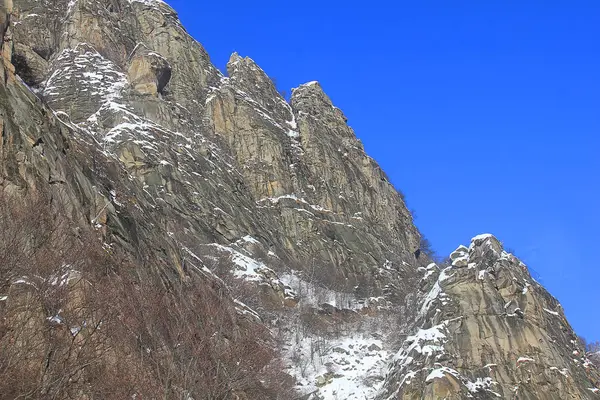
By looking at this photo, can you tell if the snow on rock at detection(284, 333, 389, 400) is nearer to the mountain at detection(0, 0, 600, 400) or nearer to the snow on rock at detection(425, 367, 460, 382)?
the mountain at detection(0, 0, 600, 400)

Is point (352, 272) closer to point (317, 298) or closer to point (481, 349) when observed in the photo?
point (317, 298)

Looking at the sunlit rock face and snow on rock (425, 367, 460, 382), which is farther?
the sunlit rock face

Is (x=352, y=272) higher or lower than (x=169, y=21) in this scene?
lower

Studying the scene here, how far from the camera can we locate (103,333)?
1647 centimetres

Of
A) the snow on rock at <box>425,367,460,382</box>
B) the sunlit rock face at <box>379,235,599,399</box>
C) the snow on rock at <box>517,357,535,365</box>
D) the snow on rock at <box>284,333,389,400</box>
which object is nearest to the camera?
the snow on rock at <box>425,367,460,382</box>

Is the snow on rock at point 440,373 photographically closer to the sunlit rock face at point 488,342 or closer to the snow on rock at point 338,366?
the sunlit rock face at point 488,342

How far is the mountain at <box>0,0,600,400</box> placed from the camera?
17.2 metres

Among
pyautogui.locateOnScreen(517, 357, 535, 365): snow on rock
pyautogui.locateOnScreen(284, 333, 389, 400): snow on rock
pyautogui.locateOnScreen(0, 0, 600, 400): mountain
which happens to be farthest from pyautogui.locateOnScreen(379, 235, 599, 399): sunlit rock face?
pyautogui.locateOnScreen(284, 333, 389, 400): snow on rock

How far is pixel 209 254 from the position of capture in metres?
57.8

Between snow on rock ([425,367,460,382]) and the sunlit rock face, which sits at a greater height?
the sunlit rock face

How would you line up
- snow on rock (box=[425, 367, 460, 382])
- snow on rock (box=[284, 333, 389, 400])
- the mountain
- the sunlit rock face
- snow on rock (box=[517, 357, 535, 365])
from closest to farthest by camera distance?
1. the mountain
2. snow on rock (box=[425, 367, 460, 382])
3. the sunlit rock face
4. snow on rock (box=[517, 357, 535, 365])
5. snow on rock (box=[284, 333, 389, 400])

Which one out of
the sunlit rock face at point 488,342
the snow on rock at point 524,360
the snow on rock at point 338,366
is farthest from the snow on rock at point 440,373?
the snow on rock at point 338,366

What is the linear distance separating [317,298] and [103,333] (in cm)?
5005

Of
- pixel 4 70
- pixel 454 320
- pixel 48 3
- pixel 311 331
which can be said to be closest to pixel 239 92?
pixel 48 3
